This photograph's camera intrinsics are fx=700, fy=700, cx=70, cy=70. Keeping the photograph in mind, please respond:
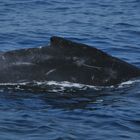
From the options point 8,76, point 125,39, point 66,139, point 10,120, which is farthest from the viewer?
point 125,39

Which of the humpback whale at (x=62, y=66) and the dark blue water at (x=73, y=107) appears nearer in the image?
the dark blue water at (x=73, y=107)

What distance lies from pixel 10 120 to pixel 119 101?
262 centimetres

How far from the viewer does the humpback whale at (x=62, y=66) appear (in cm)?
1520

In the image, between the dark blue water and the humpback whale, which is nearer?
the dark blue water

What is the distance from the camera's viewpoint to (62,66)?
15.2 m

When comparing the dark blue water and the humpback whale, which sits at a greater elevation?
the humpback whale

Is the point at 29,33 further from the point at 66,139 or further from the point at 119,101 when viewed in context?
the point at 66,139

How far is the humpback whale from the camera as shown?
15.2 meters

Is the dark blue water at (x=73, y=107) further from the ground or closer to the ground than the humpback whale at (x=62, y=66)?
closer to the ground

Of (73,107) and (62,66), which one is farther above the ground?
(62,66)

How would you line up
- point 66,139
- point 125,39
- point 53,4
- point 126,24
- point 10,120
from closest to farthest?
point 66,139, point 10,120, point 125,39, point 126,24, point 53,4

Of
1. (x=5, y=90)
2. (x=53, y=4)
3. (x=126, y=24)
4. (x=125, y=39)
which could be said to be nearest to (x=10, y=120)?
(x=5, y=90)

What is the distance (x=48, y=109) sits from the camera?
13641 millimetres

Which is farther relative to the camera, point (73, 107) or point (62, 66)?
point (62, 66)
